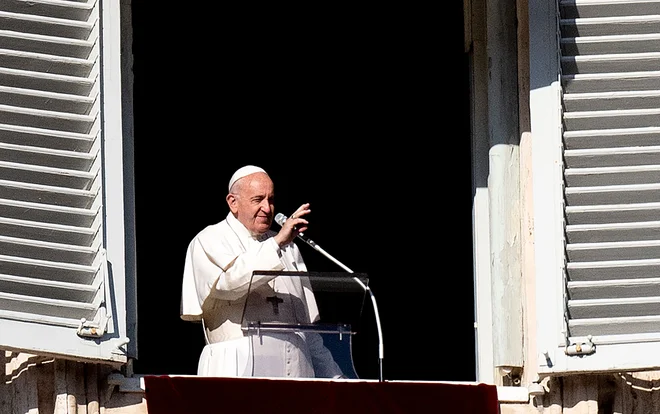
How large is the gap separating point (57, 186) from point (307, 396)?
3.48ft

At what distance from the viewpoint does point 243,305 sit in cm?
722

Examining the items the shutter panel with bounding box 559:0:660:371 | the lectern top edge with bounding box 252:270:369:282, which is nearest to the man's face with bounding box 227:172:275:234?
the lectern top edge with bounding box 252:270:369:282

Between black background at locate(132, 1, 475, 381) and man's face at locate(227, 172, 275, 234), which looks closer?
man's face at locate(227, 172, 275, 234)

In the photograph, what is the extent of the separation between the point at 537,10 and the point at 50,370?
2.01 metres

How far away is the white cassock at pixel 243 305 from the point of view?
6.86m

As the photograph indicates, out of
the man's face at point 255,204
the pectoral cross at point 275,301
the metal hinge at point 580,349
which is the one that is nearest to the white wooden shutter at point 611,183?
the metal hinge at point 580,349

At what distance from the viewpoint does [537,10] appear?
702cm

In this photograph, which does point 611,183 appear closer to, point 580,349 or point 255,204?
point 580,349

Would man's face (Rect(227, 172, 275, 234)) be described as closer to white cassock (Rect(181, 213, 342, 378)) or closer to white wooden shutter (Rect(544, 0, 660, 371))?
white cassock (Rect(181, 213, 342, 378))

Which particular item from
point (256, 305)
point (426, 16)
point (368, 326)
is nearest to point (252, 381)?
point (256, 305)

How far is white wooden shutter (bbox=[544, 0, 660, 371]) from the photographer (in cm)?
679

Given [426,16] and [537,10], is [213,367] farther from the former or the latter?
[426,16]

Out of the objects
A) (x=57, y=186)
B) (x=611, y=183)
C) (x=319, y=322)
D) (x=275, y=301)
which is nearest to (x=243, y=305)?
(x=275, y=301)

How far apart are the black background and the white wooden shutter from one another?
3469 millimetres
